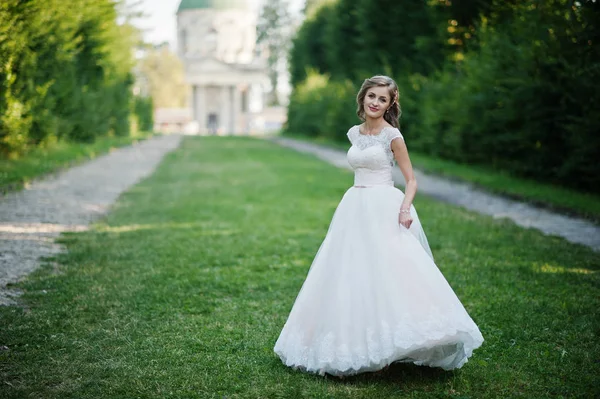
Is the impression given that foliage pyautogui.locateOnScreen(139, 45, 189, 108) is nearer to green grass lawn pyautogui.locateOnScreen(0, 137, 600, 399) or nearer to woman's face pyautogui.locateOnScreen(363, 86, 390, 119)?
green grass lawn pyautogui.locateOnScreen(0, 137, 600, 399)

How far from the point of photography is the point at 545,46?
45.4 feet

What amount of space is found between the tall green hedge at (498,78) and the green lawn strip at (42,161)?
1079cm

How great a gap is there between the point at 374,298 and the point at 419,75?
23.3 metres

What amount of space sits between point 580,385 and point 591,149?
9.10 m

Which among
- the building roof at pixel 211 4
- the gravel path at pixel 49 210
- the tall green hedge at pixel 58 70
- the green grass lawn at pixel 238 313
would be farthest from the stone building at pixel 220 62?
the green grass lawn at pixel 238 313

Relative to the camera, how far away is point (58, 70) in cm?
2098

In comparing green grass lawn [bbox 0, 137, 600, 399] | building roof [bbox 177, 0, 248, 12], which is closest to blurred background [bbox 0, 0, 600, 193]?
green grass lawn [bbox 0, 137, 600, 399]

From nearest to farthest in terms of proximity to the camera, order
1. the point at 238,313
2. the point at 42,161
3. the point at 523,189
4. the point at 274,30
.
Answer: the point at 238,313
the point at 523,189
the point at 42,161
the point at 274,30

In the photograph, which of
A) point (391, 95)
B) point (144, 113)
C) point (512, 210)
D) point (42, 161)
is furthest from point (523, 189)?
point (144, 113)

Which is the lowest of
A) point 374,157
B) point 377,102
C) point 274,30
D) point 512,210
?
point 512,210

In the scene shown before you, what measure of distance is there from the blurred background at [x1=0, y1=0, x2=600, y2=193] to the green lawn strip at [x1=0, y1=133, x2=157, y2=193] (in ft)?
1.37

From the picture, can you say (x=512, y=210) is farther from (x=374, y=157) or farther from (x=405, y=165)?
(x=374, y=157)

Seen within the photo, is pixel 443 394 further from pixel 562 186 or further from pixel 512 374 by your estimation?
pixel 562 186

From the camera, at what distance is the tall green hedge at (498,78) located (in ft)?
42.3
